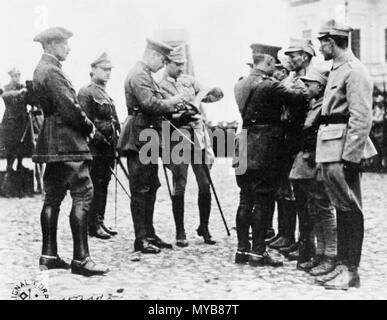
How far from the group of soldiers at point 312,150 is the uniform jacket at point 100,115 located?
2.17 m

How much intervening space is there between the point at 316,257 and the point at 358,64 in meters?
1.84

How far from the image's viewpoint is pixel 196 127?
22.6 feet

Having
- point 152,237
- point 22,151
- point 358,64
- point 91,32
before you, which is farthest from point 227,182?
point 358,64

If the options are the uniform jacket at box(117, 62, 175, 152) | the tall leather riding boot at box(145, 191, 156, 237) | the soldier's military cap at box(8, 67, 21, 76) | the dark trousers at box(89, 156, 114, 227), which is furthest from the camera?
the soldier's military cap at box(8, 67, 21, 76)

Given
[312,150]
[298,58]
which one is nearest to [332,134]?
[312,150]

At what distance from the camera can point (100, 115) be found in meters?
7.17

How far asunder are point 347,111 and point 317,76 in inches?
27.6

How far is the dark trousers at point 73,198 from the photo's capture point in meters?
5.23

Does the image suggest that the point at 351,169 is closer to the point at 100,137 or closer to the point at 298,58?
the point at 298,58

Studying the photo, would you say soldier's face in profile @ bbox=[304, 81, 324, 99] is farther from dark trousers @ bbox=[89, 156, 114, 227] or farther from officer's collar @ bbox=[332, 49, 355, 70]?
dark trousers @ bbox=[89, 156, 114, 227]

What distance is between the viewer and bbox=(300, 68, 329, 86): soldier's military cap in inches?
208

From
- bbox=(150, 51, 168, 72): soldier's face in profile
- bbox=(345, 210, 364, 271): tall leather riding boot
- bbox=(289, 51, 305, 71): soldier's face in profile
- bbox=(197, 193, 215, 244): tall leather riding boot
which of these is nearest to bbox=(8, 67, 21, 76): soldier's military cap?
bbox=(150, 51, 168, 72): soldier's face in profile

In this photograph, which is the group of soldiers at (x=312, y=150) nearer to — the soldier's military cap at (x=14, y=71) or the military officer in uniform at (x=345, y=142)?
the military officer in uniform at (x=345, y=142)
